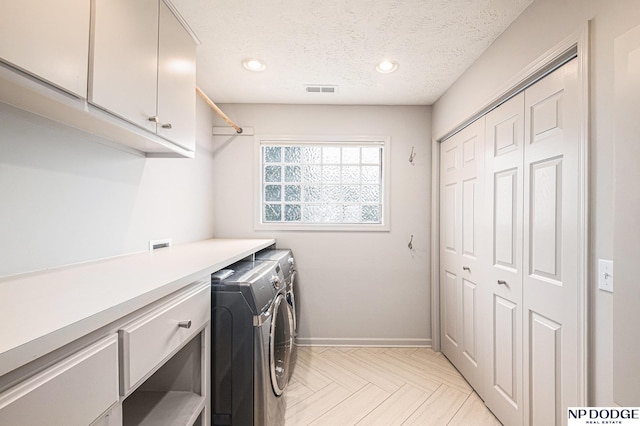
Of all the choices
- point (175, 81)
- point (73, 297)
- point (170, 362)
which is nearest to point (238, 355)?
point (170, 362)

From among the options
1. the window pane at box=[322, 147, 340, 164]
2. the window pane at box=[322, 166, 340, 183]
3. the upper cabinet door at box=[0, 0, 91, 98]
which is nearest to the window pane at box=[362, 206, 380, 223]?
the window pane at box=[322, 166, 340, 183]

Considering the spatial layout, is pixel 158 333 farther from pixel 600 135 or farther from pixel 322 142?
pixel 322 142

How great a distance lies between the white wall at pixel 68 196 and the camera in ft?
3.29

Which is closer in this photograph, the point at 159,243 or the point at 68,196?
the point at 68,196

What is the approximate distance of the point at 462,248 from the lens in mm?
2193

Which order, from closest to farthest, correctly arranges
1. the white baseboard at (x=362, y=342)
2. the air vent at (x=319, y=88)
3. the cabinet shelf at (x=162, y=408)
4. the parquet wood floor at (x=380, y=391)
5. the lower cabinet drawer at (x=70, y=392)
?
the lower cabinet drawer at (x=70, y=392) → the cabinet shelf at (x=162, y=408) → the parquet wood floor at (x=380, y=391) → the air vent at (x=319, y=88) → the white baseboard at (x=362, y=342)

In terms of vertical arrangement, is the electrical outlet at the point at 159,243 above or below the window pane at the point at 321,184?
below

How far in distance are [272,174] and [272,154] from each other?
20cm

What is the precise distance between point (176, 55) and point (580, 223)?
2054 millimetres

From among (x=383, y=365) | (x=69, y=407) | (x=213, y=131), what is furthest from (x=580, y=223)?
(x=213, y=131)

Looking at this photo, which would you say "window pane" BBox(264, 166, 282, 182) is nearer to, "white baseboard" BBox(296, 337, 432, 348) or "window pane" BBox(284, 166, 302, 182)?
"window pane" BBox(284, 166, 302, 182)

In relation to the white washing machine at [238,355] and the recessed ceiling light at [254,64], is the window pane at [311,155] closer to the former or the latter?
the recessed ceiling light at [254,64]

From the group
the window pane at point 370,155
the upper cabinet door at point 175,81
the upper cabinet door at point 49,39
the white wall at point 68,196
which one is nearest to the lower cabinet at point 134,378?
the white wall at point 68,196

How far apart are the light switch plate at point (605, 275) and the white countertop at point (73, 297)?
1.55 m
